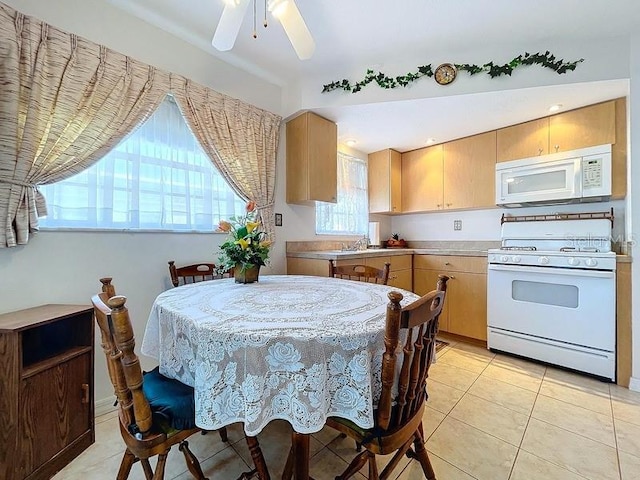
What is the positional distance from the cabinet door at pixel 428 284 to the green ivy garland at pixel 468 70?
6.49ft

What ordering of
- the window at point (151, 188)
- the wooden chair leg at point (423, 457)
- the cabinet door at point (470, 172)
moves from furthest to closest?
the cabinet door at point (470, 172) < the window at point (151, 188) < the wooden chair leg at point (423, 457)

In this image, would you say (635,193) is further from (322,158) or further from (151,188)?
(151,188)

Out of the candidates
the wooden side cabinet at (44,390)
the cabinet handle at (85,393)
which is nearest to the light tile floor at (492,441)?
the wooden side cabinet at (44,390)

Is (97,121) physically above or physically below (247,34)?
below

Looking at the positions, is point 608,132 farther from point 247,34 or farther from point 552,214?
point 247,34

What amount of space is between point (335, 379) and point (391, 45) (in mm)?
2461

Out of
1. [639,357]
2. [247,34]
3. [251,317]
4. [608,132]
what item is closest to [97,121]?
[247,34]

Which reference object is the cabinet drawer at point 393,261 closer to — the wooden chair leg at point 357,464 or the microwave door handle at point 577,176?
the microwave door handle at point 577,176

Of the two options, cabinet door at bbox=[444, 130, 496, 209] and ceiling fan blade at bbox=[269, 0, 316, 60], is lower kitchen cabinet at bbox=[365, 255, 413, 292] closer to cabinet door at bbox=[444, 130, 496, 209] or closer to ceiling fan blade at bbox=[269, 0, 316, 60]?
cabinet door at bbox=[444, 130, 496, 209]

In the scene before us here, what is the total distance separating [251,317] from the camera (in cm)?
103

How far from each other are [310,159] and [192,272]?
145cm

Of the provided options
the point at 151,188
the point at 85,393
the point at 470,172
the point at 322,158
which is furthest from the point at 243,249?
the point at 470,172

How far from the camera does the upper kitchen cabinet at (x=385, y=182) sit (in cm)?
371

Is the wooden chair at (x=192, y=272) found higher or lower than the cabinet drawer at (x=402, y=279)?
higher
